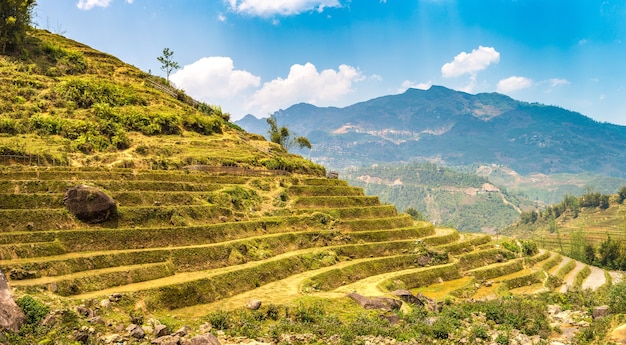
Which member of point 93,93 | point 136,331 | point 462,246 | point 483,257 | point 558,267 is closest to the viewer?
point 136,331

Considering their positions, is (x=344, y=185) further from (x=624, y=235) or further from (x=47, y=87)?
(x=624, y=235)

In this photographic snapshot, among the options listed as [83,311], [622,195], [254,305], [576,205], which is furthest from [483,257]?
[576,205]

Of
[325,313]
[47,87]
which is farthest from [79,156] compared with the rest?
[325,313]

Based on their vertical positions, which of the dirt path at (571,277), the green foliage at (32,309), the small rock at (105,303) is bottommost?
the dirt path at (571,277)

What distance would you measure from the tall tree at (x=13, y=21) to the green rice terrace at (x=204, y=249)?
1708 mm

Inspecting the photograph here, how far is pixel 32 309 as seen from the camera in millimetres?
19578

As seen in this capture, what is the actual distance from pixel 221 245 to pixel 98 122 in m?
24.6

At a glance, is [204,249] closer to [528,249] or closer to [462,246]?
[462,246]

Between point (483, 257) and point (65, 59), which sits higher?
point (65, 59)

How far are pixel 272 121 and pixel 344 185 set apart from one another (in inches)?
1552

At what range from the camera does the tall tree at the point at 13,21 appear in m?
56.4

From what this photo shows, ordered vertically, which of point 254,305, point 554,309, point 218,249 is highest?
point 218,249

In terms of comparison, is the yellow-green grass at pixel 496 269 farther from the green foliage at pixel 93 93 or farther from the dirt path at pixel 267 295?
the green foliage at pixel 93 93

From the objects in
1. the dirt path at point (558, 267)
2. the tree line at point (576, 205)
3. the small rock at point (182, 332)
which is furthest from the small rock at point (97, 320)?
the tree line at point (576, 205)
